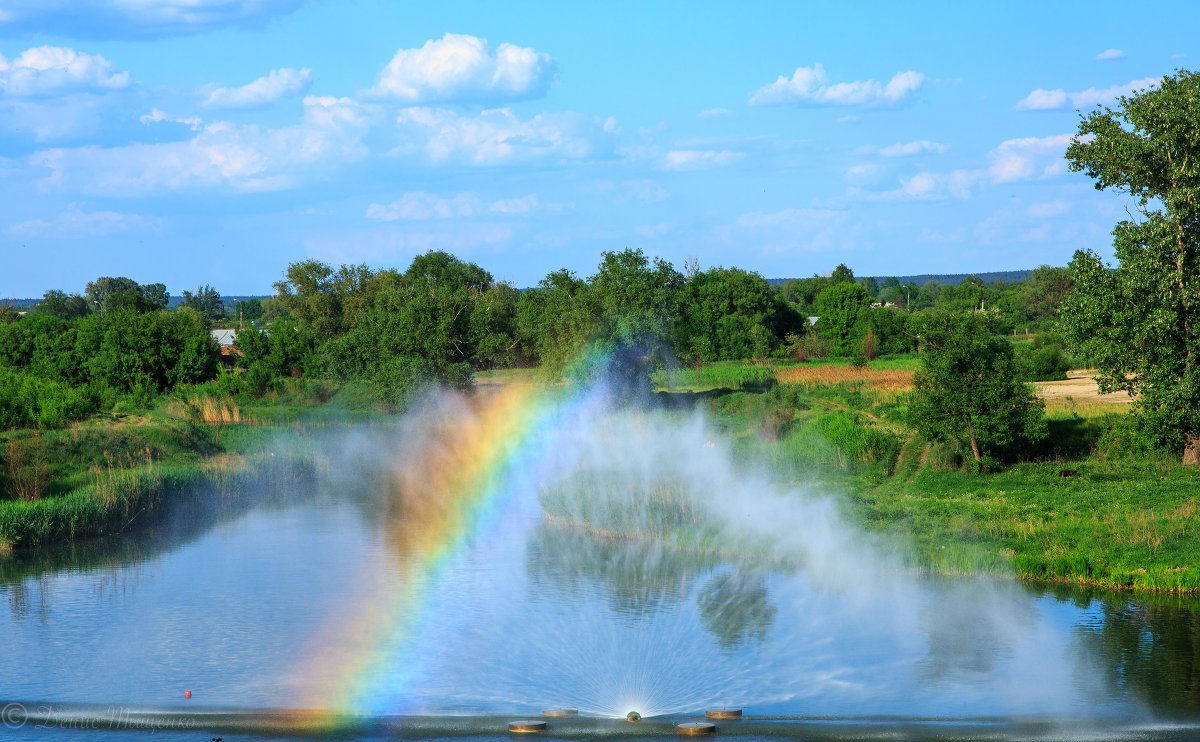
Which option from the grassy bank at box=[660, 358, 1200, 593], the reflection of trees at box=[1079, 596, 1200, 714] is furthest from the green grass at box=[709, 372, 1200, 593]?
the reflection of trees at box=[1079, 596, 1200, 714]

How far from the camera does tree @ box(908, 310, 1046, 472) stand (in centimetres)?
3359

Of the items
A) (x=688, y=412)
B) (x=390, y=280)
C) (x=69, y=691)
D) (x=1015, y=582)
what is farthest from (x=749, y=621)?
(x=390, y=280)

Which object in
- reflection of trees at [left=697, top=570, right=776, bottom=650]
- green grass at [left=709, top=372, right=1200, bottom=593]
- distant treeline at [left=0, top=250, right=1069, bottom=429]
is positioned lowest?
reflection of trees at [left=697, top=570, right=776, bottom=650]

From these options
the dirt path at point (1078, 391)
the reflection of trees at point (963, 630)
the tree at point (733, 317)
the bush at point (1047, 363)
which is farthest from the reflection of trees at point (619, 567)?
the tree at point (733, 317)

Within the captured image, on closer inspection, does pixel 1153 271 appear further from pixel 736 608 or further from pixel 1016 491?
pixel 736 608

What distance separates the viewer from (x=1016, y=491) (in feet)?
102

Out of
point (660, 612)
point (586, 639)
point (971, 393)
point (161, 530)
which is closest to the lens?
point (586, 639)

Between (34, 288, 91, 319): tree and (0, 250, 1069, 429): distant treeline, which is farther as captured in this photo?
(34, 288, 91, 319): tree

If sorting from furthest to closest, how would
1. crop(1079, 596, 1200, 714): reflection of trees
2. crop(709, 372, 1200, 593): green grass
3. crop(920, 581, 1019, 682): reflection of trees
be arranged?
crop(709, 372, 1200, 593): green grass, crop(920, 581, 1019, 682): reflection of trees, crop(1079, 596, 1200, 714): reflection of trees

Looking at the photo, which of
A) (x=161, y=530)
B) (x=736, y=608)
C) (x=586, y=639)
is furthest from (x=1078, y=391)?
(x=161, y=530)

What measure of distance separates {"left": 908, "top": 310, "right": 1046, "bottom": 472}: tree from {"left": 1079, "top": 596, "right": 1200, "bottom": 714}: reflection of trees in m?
11.2

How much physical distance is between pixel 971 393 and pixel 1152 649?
49.4 feet

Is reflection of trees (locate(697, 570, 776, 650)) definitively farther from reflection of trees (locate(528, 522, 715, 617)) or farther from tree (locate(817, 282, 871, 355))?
tree (locate(817, 282, 871, 355))

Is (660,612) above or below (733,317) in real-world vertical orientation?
below
